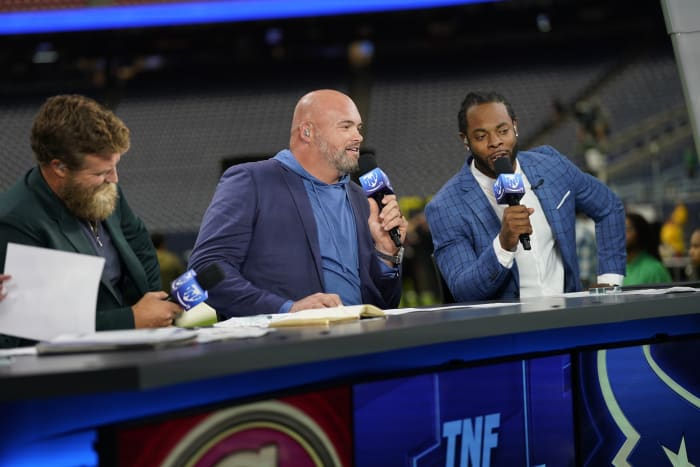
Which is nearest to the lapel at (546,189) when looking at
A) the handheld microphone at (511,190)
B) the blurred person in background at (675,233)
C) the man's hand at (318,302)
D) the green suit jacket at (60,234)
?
the handheld microphone at (511,190)

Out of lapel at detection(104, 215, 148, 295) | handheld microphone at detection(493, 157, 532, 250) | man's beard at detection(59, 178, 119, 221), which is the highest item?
handheld microphone at detection(493, 157, 532, 250)

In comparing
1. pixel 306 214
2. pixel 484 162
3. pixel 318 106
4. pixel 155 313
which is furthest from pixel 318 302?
pixel 484 162

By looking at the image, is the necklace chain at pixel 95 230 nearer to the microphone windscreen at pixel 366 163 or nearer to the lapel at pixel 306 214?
the lapel at pixel 306 214

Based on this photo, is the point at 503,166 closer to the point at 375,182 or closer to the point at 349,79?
the point at 375,182

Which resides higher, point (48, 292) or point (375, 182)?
point (375, 182)

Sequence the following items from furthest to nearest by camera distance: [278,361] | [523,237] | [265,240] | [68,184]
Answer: [265,240] < [523,237] < [68,184] < [278,361]

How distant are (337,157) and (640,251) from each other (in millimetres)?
2853

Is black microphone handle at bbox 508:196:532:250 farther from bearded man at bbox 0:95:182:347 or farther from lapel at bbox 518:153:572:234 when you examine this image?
bearded man at bbox 0:95:182:347

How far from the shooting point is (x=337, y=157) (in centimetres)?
325

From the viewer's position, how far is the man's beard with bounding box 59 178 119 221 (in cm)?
252

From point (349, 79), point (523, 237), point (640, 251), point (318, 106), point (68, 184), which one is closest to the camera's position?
point (68, 184)

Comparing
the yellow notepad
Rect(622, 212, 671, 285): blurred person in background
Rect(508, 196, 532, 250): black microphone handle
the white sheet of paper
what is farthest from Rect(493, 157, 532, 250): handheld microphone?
Rect(622, 212, 671, 285): blurred person in background

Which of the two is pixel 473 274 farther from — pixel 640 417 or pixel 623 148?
pixel 623 148

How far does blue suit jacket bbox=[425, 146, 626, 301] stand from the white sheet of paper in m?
1.57
